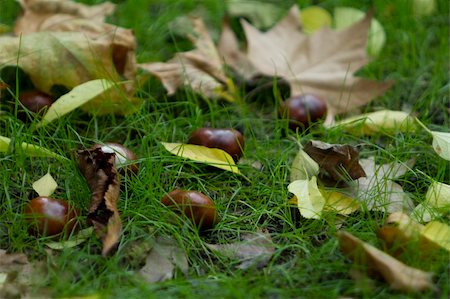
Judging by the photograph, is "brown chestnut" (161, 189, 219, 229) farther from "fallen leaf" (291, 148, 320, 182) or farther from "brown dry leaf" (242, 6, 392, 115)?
"brown dry leaf" (242, 6, 392, 115)

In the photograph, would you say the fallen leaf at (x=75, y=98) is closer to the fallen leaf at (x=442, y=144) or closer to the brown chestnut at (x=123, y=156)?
the brown chestnut at (x=123, y=156)

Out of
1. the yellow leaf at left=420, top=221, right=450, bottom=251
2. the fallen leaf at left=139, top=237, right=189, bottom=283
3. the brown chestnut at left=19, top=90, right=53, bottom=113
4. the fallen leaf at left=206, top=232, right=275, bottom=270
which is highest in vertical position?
the yellow leaf at left=420, top=221, right=450, bottom=251

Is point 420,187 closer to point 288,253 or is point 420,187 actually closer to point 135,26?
point 288,253

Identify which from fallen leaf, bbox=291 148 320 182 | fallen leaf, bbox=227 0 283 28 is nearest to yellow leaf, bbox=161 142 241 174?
fallen leaf, bbox=291 148 320 182

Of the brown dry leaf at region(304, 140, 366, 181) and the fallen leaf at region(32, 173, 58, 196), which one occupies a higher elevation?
the brown dry leaf at region(304, 140, 366, 181)

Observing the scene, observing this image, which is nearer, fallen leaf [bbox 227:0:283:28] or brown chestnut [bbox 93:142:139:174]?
brown chestnut [bbox 93:142:139:174]

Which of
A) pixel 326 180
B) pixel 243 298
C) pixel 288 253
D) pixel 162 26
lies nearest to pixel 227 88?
pixel 162 26
